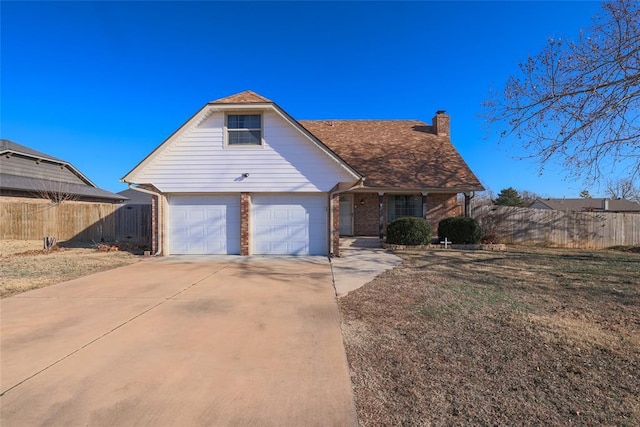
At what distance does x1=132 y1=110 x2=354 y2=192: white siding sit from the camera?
12.2 m

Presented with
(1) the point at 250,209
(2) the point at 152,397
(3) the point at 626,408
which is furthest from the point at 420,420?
(1) the point at 250,209

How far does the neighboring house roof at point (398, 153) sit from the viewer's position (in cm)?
1666

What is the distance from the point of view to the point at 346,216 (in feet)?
57.7

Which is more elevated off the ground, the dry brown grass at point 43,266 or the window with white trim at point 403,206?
the window with white trim at point 403,206

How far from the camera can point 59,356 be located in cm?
Answer: 394

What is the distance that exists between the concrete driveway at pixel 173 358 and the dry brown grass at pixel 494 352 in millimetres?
433

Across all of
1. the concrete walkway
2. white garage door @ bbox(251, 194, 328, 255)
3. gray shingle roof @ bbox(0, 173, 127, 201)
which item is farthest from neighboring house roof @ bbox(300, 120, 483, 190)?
gray shingle roof @ bbox(0, 173, 127, 201)

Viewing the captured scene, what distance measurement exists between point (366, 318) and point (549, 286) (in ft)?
15.6

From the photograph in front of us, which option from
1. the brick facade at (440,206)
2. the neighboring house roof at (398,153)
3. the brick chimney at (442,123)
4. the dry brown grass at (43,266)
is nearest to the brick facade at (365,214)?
the neighboring house roof at (398,153)

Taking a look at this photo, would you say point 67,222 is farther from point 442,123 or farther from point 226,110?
point 442,123

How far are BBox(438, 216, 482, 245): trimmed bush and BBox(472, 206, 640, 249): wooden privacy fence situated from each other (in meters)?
3.63

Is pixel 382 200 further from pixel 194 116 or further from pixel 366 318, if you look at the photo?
pixel 366 318

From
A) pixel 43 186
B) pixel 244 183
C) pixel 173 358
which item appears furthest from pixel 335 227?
pixel 43 186

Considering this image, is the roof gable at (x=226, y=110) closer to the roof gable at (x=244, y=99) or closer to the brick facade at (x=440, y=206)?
the roof gable at (x=244, y=99)
